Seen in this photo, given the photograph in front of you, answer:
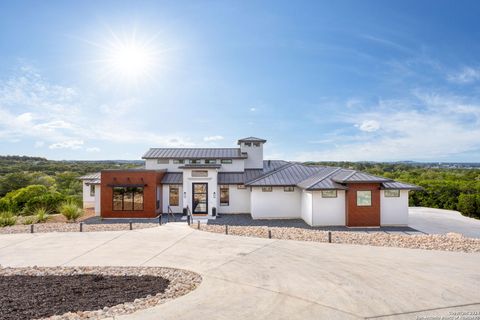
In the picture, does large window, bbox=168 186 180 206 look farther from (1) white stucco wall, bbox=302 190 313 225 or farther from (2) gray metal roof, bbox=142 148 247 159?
(1) white stucco wall, bbox=302 190 313 225

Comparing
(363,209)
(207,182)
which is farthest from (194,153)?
(363,209)

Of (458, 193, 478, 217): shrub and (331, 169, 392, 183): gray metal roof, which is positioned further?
(458, 193, 478, 217): shrub

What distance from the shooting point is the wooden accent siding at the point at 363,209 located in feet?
53.5

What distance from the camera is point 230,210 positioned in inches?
808

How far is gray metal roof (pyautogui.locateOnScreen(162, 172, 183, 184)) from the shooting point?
800 inches

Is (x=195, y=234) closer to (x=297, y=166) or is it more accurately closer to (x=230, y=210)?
(x=230, y=210)

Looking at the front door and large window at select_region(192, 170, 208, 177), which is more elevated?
large window at select_region(192, 170, 208, 177)

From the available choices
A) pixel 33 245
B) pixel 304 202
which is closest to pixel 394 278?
pixel 304 202

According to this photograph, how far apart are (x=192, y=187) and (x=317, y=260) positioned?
12.3 m

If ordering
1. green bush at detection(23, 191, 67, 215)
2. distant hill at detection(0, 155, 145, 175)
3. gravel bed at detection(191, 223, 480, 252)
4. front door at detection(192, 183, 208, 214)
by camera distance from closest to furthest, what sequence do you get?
gravel bed at detection(191, 223, 480, 252) < front door at detection(192, 183, 208, 214) < green bush at detection(23, 191, 67, 215) < distant hill at detection(0, 155, 145, 175)

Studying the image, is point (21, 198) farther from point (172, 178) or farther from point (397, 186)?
point (397, 186)

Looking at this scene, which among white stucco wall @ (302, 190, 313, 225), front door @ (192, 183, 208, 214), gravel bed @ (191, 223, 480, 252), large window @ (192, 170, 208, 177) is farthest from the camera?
front door @ (192, 183, 208, 214)

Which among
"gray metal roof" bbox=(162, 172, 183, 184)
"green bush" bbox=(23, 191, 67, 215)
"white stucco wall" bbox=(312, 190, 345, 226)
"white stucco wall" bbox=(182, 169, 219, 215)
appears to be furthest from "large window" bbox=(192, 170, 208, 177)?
"green bush" bbox=(23, 191, 67, 215)

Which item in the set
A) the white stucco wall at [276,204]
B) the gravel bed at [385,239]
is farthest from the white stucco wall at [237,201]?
the gravel bed at [385,239]
